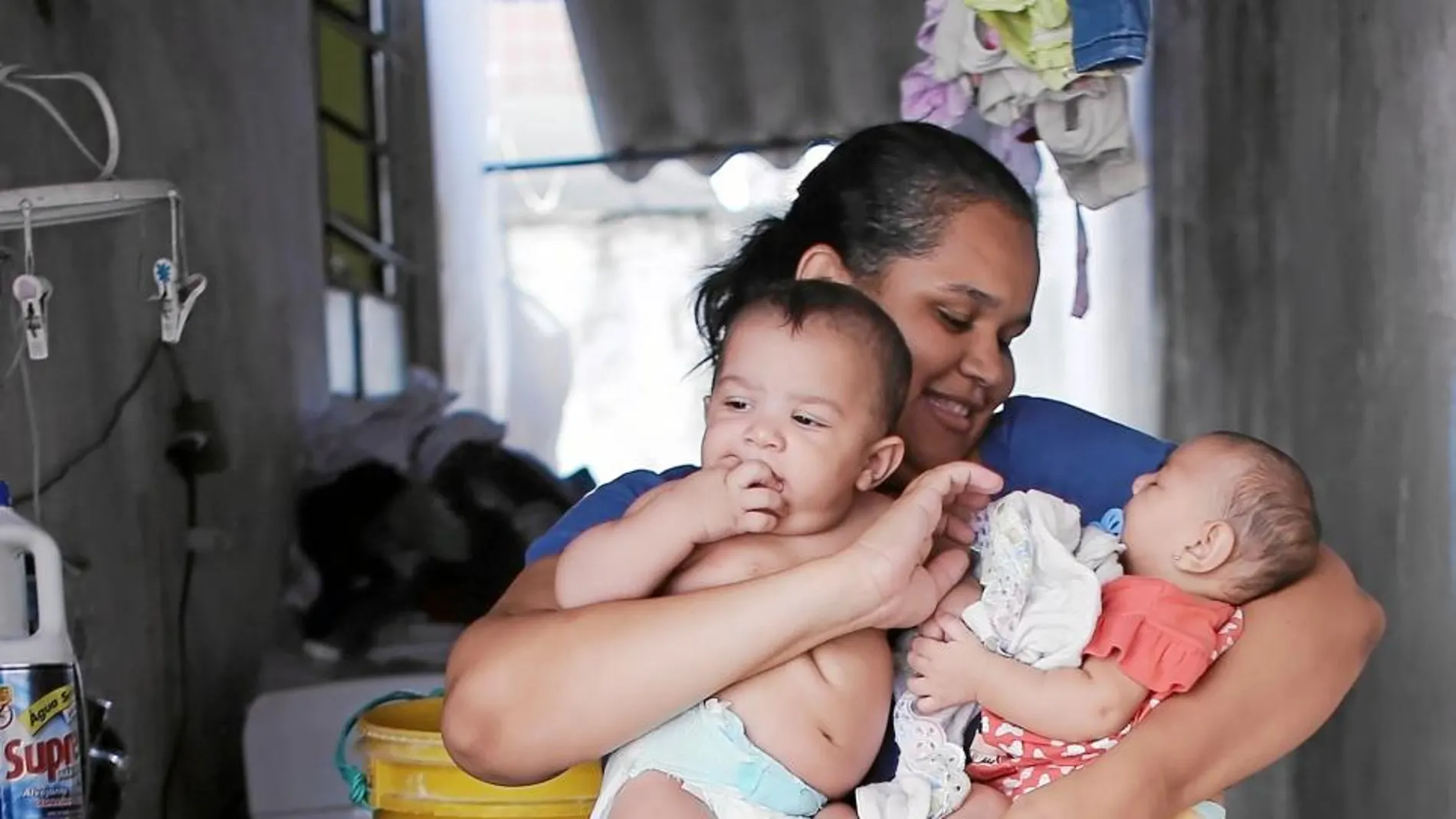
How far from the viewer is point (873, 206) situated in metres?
1.51

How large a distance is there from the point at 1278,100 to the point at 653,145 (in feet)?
8.28

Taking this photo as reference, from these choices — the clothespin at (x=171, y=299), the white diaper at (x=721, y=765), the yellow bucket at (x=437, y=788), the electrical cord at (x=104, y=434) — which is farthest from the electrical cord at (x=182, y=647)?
the white diaper at (x=721, y=765)

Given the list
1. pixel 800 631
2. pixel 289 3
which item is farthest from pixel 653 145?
pixel 800 631

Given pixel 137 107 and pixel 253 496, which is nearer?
pixel 137 107

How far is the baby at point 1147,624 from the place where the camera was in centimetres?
121

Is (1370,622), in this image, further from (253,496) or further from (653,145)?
(653,145)

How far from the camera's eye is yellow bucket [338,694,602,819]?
1.68 meters

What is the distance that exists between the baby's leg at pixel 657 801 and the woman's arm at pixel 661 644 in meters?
0.05

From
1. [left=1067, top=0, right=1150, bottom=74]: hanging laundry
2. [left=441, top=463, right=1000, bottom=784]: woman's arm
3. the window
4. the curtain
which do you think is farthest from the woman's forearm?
the curtain

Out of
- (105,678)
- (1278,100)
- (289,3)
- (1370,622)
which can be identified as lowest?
(105,678)

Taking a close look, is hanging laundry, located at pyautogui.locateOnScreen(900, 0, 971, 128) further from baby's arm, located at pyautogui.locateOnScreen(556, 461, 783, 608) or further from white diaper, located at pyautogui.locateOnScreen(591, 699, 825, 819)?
white diaper, located at pyautogui.locateOnScreen(591, 699, 825, 819)

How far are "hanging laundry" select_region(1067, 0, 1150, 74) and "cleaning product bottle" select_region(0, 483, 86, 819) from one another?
140 centimetres

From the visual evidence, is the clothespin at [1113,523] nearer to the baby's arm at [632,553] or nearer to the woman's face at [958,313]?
the woman's face at [958,313]

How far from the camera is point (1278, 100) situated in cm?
253
